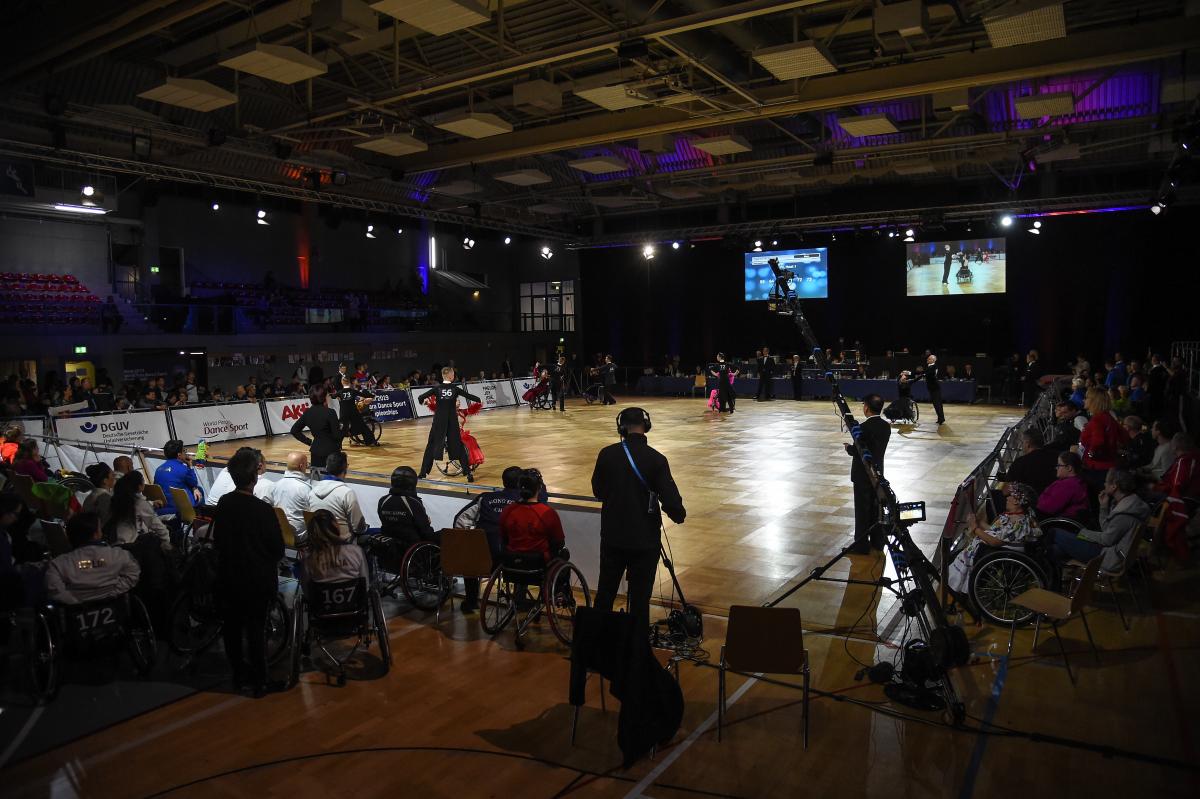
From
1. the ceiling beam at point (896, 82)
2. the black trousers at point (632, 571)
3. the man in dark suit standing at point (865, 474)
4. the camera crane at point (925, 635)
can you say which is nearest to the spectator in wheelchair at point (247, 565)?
the black trousers at point (632, 571)

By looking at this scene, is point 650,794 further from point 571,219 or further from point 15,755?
point 571,219

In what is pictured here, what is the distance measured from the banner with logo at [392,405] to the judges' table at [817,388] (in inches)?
315

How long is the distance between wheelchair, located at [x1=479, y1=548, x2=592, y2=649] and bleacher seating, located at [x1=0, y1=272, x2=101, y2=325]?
1755 cm

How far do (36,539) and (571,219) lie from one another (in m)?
23.9

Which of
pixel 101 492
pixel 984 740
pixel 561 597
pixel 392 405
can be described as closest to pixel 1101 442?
pixel 984 740

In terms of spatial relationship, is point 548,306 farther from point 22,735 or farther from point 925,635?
point 22,735

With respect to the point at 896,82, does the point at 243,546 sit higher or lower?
lower

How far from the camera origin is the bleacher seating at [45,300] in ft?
60.1

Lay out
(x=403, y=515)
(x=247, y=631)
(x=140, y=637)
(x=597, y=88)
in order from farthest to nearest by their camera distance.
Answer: (x=597, y=88) < (x=403, y=515) < (x=140, y=637) < (x=247, y=631)

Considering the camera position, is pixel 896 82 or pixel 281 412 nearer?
pixel 896 82

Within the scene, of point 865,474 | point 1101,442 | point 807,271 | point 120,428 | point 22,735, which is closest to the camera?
point 22,735

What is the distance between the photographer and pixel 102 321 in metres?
19.5

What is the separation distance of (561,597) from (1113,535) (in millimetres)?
3952

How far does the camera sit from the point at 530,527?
18.2 ft
